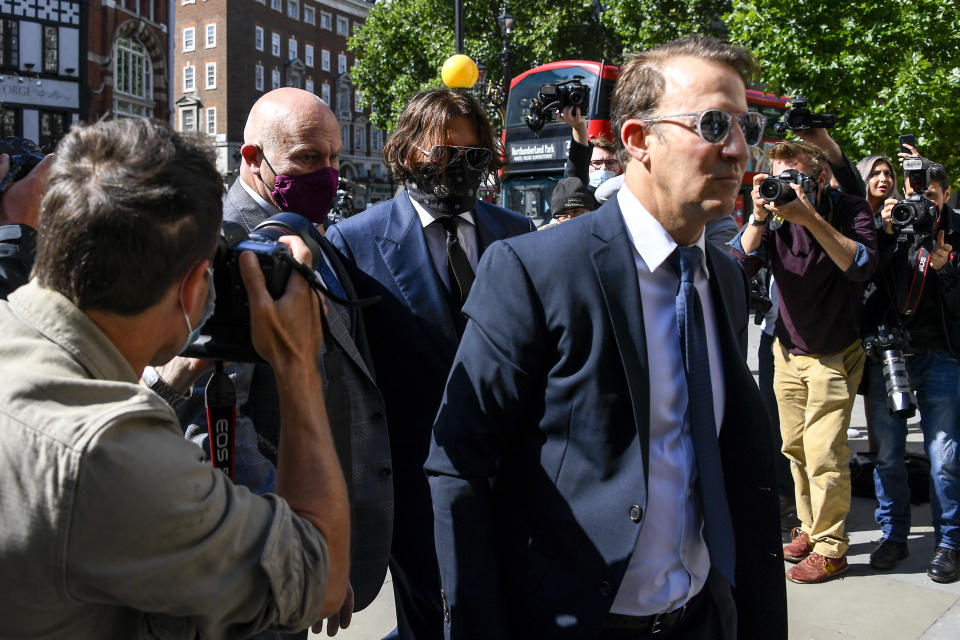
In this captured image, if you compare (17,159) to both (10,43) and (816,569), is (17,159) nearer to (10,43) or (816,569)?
(816,569)

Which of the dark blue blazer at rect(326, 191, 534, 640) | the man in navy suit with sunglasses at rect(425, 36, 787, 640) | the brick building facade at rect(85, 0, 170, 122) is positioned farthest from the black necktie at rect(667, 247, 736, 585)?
the brick building facade at rect(85, 0, 170, 122)

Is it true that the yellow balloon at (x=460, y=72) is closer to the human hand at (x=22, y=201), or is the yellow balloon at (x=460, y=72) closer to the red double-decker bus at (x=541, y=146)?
the red double-decker bus at (x=541, y=146)

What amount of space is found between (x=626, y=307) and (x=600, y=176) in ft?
14.3

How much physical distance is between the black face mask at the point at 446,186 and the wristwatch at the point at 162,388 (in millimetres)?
1175

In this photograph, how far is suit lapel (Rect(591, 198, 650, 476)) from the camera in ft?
5.67

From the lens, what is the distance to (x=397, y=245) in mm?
2719

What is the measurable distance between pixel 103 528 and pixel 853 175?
4.62m

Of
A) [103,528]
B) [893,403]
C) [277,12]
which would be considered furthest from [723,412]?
[277,12]

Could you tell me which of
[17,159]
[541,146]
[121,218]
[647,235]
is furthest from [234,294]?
[541,146]

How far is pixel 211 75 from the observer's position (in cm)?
5850

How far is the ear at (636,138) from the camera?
1.94 metres

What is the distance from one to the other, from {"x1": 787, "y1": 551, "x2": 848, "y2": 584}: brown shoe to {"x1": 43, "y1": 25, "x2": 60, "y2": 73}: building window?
125ft

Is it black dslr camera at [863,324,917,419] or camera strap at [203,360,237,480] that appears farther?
black dslr camera at [863,324,917,419]

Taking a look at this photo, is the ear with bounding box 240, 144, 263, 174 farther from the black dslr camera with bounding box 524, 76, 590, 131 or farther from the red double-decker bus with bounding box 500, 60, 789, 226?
the red double-decker bus with bounding box 500, 60, 789, 226
